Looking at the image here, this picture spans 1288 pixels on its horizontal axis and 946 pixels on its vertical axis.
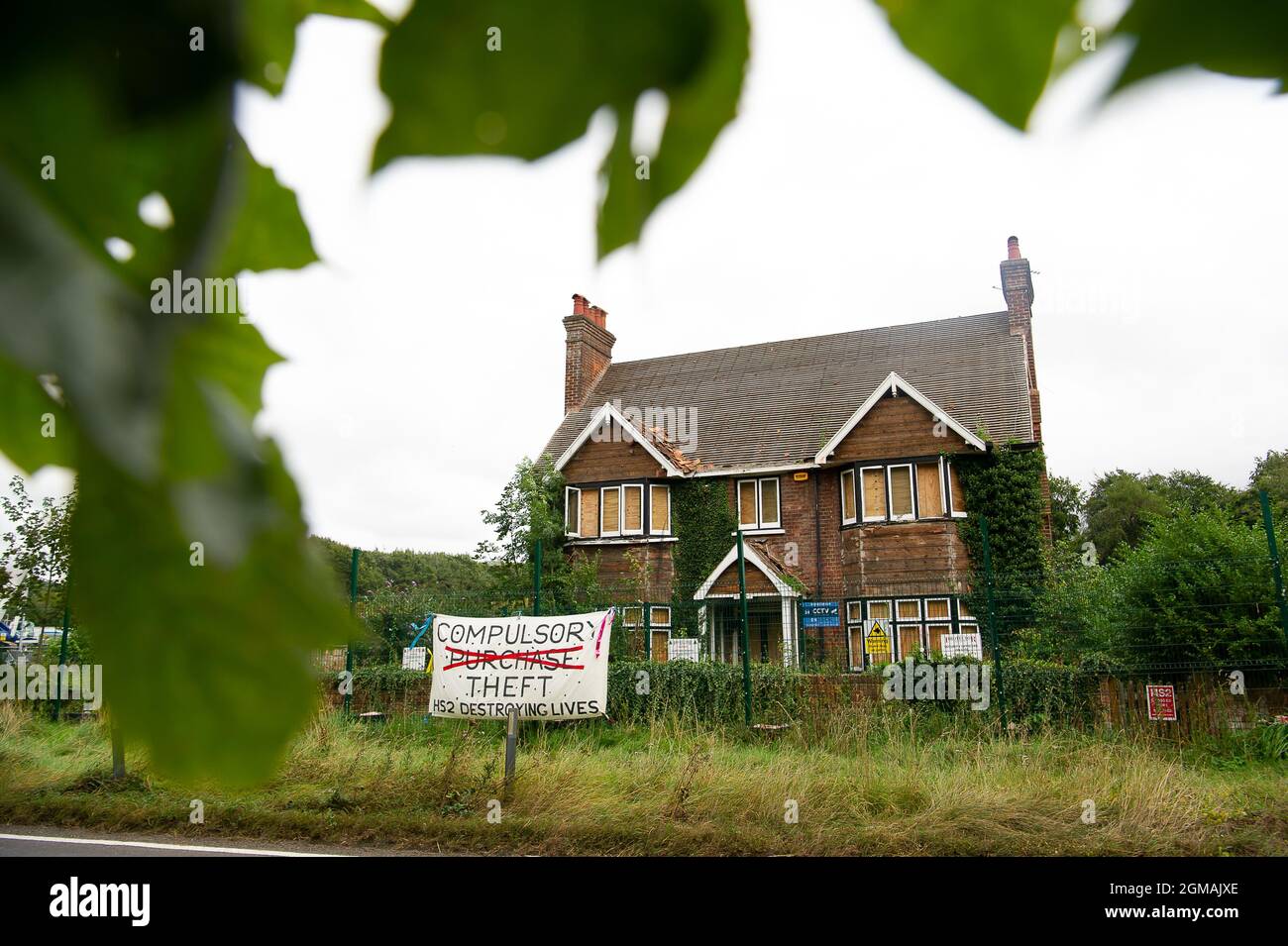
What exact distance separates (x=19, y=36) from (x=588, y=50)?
0.67 ft

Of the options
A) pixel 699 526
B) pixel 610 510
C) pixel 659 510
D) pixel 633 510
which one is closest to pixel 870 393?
pixel 699 526

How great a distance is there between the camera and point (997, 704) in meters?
8.69

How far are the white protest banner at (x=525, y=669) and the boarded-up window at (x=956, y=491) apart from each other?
999 centimetres

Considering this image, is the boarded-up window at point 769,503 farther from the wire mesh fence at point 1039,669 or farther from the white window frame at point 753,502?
the wire mesh fence at point 1039,669

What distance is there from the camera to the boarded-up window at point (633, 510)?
18188mm

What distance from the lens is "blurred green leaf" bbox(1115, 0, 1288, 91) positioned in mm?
310

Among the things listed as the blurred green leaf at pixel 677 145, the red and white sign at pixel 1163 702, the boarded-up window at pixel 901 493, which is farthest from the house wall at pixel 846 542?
the blurred green leaf at pixel 677 145

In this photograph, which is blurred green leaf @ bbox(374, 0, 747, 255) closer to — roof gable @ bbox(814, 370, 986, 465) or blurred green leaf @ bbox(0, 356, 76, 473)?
blurred green leaf @ bbox(0, 356, 76, 473)

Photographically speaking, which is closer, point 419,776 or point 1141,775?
point 1141,775
